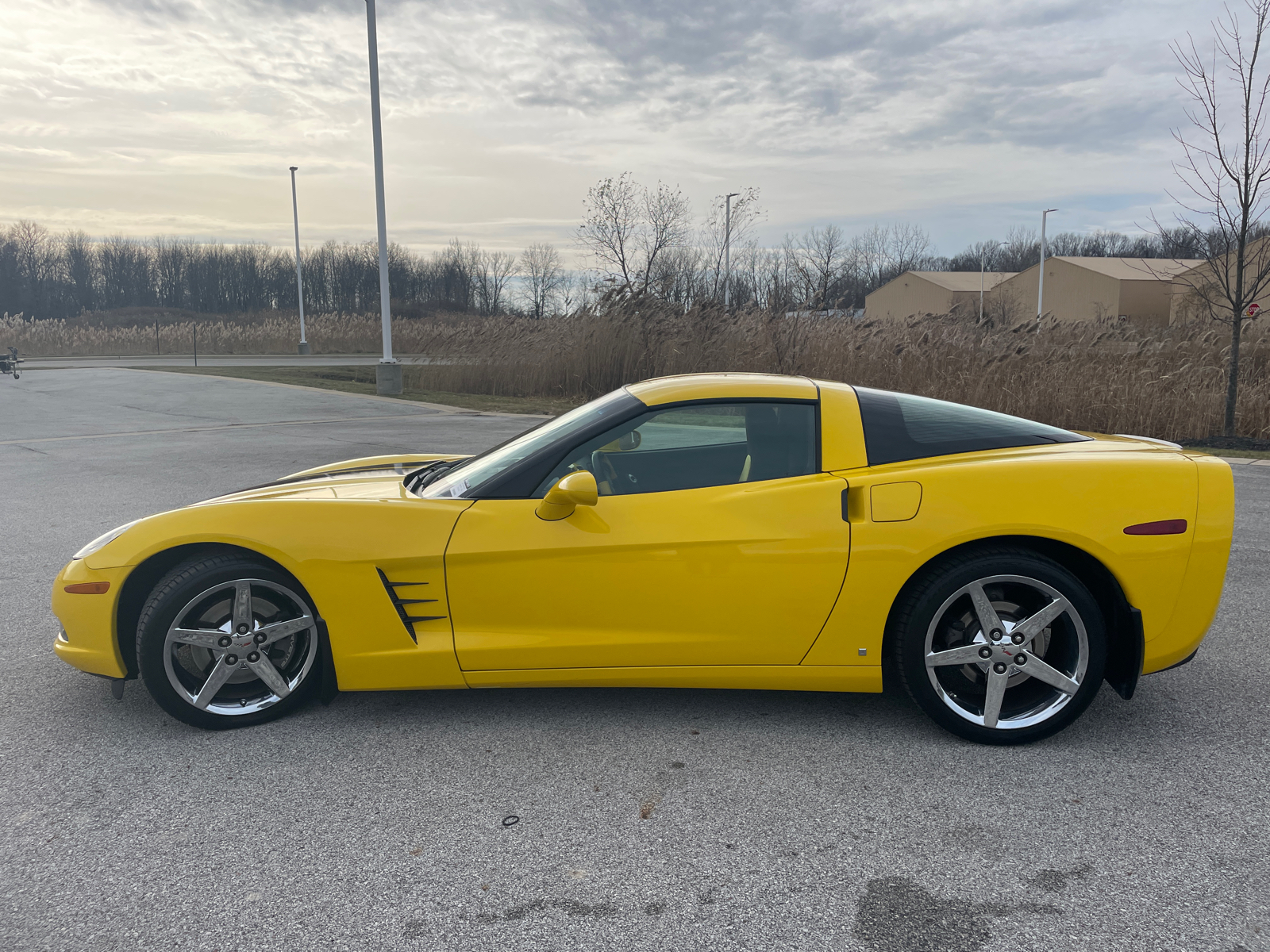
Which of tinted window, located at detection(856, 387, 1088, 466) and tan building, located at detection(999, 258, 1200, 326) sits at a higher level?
tan building, located at detection(999, 258, 1200, 326)

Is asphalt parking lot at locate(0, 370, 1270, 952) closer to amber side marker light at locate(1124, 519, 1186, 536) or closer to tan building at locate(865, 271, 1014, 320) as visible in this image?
amber side marker light at locate(1124, 519, 1186, 536)

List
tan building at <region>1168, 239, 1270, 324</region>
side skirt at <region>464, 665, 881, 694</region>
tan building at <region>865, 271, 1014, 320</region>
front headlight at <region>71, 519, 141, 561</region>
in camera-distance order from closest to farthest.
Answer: side skirt at <region>464, 665, 881, 694</region>
front headlight at <region>71, 519, 141, 561</region>
tan building at <region>1168, 239, 1270, 324</region>
tan building at <region>865, 271, 1014, 320</region>

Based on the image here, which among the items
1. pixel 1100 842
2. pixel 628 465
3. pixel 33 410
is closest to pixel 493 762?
pixel 628 465

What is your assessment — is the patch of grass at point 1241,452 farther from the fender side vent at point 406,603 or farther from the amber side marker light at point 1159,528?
the fender side vent at point 406,603

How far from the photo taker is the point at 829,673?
3.26 m

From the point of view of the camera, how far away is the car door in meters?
3.18

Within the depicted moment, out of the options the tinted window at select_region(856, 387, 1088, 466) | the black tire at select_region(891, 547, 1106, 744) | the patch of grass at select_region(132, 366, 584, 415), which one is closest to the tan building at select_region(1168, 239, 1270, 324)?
the patch of grass at select_region(132, 366, 584, 415)

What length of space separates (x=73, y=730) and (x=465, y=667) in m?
1.56

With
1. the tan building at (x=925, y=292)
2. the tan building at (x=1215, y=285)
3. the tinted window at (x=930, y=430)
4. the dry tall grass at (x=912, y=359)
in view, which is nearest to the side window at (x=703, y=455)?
the tinted window at (x=930, y=430)

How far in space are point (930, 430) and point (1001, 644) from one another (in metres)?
0.84

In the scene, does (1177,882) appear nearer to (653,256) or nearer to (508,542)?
(508,542)

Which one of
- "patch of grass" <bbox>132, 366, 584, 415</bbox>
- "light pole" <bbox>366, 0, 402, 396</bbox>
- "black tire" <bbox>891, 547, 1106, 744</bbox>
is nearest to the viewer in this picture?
"black tire" <bbox>891, 547, 1106, 744</bbox>

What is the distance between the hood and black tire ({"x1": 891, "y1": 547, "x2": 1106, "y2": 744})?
203 cm

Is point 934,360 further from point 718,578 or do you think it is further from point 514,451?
point 718,578
